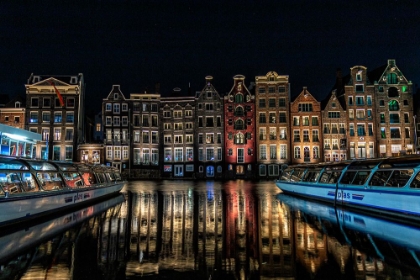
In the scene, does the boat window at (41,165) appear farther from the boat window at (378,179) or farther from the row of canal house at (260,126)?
the row of canal house at (260,126)

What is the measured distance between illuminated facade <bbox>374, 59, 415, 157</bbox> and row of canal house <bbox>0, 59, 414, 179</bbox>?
0.17 metres

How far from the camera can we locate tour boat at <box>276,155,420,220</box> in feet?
46.6

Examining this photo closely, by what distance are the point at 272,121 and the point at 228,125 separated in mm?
8403

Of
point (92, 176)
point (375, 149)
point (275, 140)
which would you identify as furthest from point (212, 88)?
point (92, 176)

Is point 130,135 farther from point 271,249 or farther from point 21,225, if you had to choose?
point 271,249

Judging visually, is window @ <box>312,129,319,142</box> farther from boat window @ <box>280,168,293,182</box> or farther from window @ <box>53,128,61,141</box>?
window @ <box>53,128,61,141</box>

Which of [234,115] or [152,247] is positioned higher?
[234,115]

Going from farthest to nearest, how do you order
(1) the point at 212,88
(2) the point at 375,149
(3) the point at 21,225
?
(1) the point at 212,88 → (2) the point at 375,149 → (3) the point at 21,225

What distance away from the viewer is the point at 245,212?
1664 centimetres

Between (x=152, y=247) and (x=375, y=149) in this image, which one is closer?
(x=152, y=247)

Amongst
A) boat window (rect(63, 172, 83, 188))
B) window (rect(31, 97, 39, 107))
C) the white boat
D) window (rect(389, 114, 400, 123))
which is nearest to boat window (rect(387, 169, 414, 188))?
the white boat

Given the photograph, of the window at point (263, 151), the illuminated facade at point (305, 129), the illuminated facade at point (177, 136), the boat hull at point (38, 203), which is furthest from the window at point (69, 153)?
the boat hull at point (38, 203)

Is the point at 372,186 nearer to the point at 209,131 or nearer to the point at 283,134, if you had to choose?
the point at 283,134

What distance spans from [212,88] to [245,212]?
53.6 m
